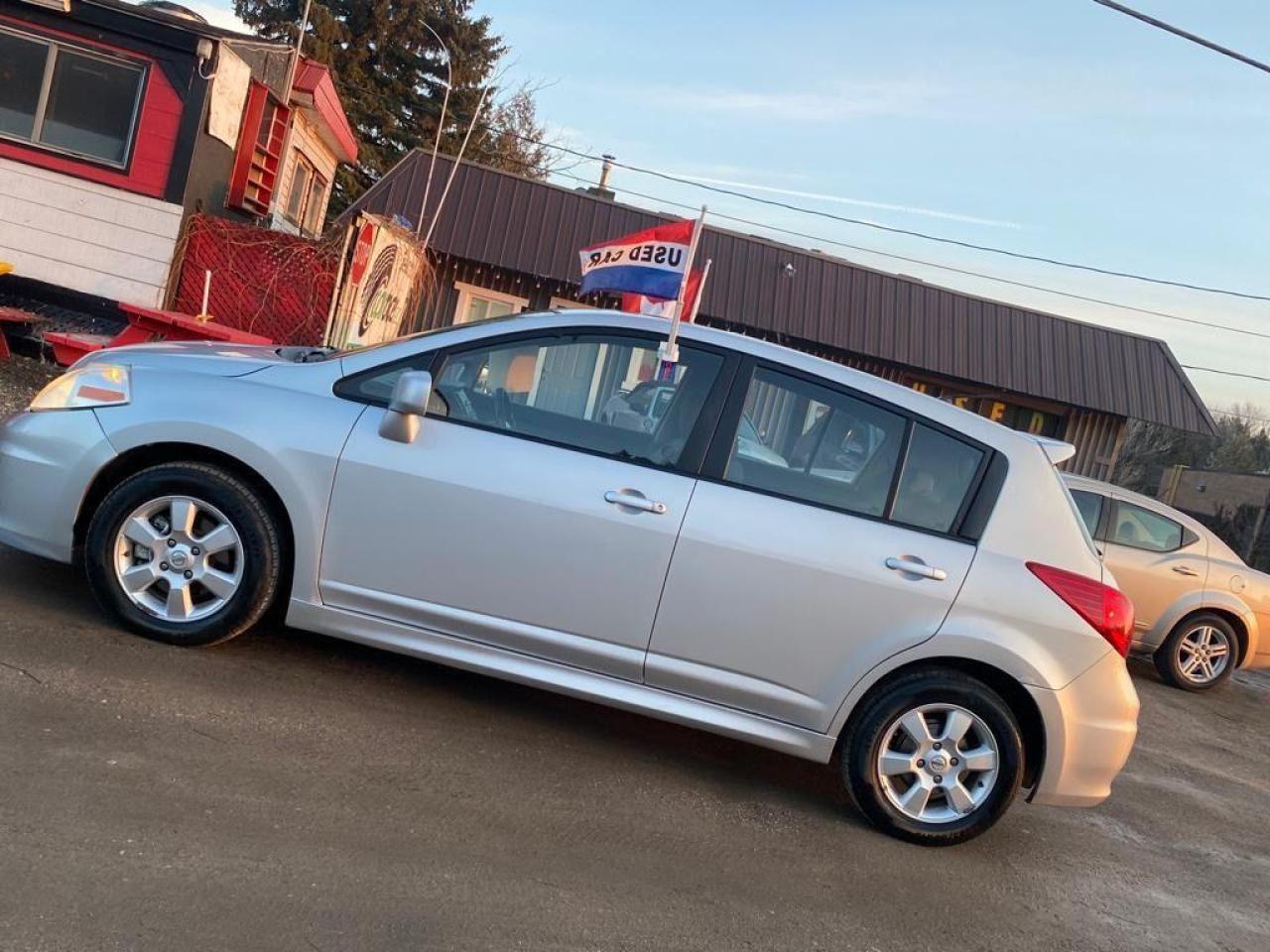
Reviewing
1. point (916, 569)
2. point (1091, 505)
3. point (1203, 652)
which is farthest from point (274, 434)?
point (1203, 652)

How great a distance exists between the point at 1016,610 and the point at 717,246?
50.5 feet

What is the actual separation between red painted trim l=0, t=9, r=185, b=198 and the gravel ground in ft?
6.63

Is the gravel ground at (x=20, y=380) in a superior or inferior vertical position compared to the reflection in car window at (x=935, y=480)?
inferior

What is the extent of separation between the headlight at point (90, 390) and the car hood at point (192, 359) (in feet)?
0.21

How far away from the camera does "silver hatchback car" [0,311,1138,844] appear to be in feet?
15.0

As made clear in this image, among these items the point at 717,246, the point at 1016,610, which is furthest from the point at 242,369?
the point at 717,246

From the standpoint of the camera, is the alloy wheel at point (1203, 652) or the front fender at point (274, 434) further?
the alloy wheel at point (1203, 652)

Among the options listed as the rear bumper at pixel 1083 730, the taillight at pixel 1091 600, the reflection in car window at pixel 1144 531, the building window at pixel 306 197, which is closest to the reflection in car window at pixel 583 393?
the taillight at pixel 1091 600

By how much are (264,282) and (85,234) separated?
1867 mm

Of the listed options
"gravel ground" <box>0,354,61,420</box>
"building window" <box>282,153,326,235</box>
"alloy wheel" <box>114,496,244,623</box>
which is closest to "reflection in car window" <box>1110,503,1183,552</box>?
"alloy wheel" <box>114,496,244,623</box>

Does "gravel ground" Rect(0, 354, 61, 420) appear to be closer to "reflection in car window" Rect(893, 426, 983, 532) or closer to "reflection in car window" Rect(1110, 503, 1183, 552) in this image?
"reflection in car window" Rect(893, 426, 983, 532)

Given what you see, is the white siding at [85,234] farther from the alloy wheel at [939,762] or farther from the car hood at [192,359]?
the alloy wheel at [939,762]

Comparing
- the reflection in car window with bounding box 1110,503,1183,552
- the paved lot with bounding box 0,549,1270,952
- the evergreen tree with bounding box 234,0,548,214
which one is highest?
the evergreen tree with bounding box 234,0,548,214

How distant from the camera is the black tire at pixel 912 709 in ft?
15.0
